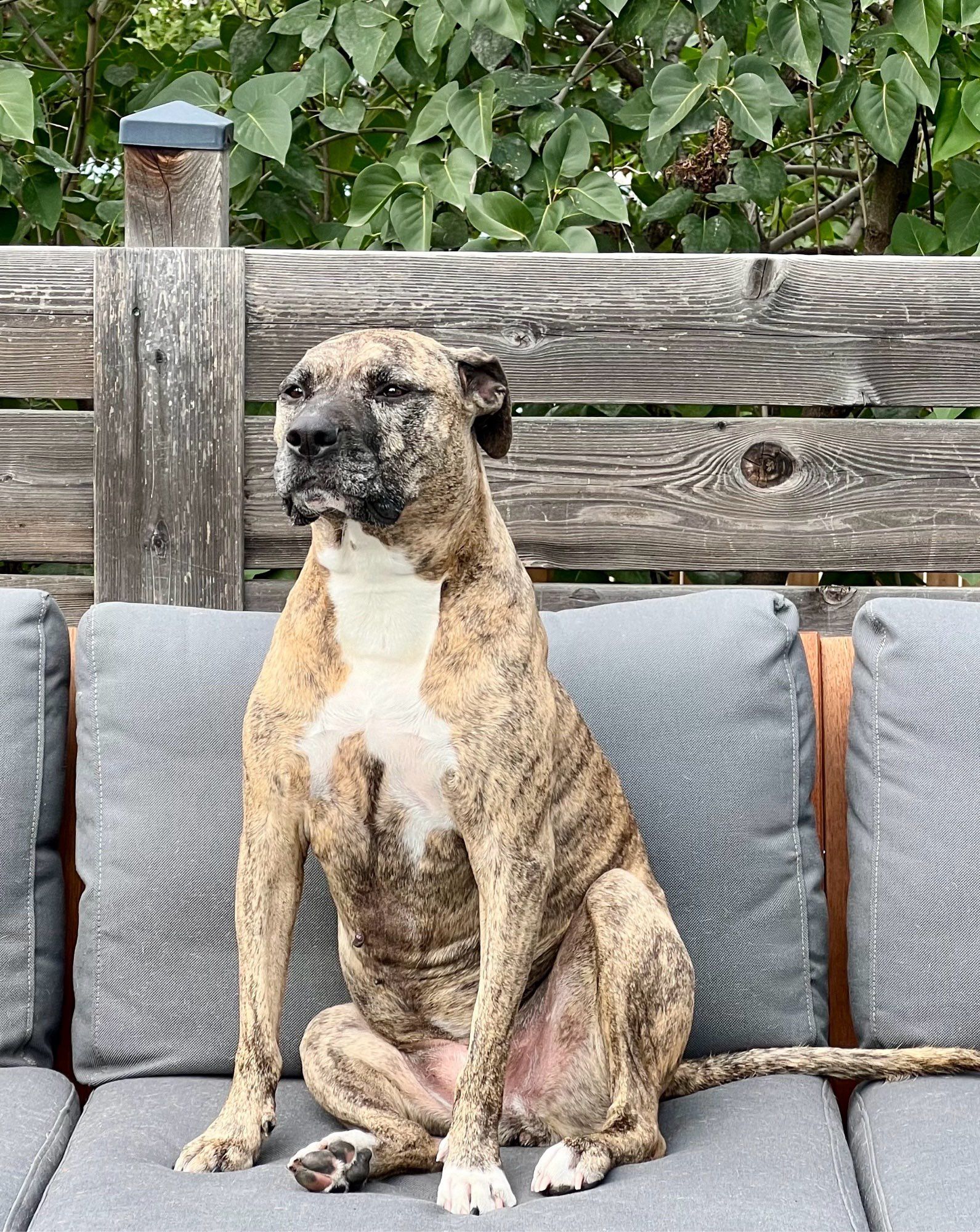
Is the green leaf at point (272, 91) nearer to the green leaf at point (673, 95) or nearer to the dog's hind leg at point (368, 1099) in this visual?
the green leaf at point (673, 95)

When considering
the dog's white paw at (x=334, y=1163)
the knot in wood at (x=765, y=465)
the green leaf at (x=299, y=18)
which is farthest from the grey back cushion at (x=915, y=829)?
the green leaf at (x=299, y=18)

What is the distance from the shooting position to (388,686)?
1.94 meters

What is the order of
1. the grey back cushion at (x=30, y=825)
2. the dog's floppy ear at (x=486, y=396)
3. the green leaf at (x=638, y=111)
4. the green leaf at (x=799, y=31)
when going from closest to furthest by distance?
the dog's floppy ear at (x=486, y=396)
the grey back cushion at (x=30, y=825)
the green leaf at (x=799, y=31)
the green leaf at (x=638, y=111)

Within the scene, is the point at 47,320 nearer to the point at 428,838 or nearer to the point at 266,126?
the point at 266,126

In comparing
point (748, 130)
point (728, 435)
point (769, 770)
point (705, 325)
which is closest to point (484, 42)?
point (748, 130)

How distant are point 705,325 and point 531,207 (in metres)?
0.55

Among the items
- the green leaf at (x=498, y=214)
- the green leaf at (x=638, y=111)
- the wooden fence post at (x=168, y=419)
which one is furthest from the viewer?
the green leaf at (x=638, y=111)

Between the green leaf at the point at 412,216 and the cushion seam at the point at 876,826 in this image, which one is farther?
the green leaf at the point at 412,216

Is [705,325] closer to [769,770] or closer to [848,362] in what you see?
[848,362]

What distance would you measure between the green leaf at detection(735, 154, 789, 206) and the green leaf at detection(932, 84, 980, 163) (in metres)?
0.33

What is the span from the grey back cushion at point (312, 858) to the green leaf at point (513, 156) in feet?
3.91

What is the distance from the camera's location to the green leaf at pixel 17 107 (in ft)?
8.84

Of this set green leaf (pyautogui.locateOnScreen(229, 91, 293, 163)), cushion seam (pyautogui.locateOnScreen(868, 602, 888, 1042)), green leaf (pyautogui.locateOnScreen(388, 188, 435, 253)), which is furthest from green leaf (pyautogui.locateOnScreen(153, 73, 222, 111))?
cushion seam (pyautogui.locateOnScreen(868, 602, 888, 1042))

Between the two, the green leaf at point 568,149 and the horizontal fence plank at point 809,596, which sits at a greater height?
the green leaf at point 568,149
